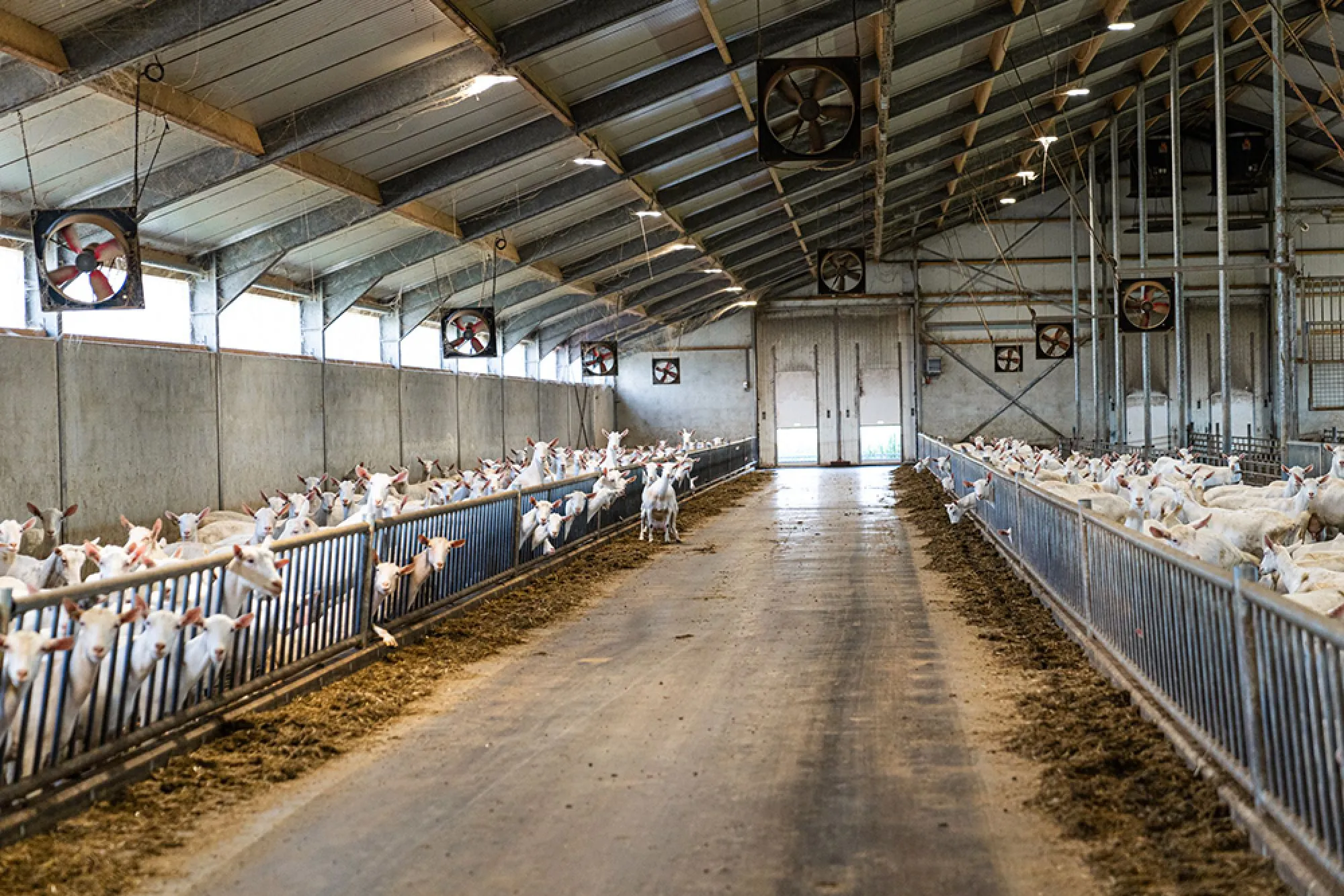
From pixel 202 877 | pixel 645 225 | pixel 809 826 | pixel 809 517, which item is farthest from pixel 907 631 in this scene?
pixel 645 225

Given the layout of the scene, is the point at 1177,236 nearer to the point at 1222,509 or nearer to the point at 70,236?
the point at 1222,509

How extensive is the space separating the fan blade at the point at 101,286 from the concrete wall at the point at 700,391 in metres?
31.2

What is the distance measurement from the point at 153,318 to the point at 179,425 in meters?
1.37

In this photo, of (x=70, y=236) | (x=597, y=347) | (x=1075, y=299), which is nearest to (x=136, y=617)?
(x=70, y=236)

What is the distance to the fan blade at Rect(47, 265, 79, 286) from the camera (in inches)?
405

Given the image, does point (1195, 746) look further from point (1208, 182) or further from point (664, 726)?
point (1208, 182)

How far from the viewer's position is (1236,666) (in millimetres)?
5340

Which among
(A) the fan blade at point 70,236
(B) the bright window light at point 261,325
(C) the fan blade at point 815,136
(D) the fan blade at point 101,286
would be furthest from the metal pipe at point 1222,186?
(A) the fan blade at point 70,236

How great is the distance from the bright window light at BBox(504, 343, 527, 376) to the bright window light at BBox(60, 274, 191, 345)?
563 inches

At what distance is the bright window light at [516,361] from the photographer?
31.2 m

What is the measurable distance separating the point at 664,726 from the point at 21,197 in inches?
363

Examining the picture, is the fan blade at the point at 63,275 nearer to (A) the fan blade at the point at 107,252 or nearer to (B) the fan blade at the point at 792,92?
(A) the fan blade at the point at 107,252

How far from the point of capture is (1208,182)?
126 ft

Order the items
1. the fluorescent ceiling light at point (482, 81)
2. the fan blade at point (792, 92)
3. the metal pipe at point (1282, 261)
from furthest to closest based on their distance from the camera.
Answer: the metal pipe at point (1282, 261), the fluorescent ceiling light at point (482, 81), the fan blade at point (792, 92)
